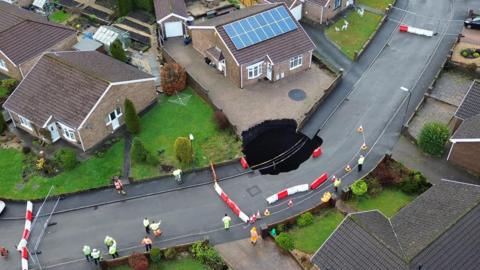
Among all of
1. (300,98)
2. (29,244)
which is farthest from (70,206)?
(300,98)

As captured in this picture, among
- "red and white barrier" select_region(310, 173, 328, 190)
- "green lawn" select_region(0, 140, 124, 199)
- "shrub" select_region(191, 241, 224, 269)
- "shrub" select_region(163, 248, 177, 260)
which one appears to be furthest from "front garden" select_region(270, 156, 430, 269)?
"green lawn" select_region(0, 140, 124, 199)

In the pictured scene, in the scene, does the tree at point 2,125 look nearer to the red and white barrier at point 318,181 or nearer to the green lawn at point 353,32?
the red and white barrier at point 318,181

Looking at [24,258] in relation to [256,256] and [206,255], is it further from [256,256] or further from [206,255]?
[256,256]

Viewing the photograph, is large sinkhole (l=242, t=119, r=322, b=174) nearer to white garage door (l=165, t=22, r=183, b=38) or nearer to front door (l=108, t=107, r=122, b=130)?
front door (l=108, t=107, r=122, b=130)

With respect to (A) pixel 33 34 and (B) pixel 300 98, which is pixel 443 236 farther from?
(A) pixel 33 34

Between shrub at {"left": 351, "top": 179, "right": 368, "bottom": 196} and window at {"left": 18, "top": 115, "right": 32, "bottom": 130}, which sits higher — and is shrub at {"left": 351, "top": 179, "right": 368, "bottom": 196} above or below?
below

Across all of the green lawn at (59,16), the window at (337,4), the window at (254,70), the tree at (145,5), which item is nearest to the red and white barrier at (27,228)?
the window at (254,70)

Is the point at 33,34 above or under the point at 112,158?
above
